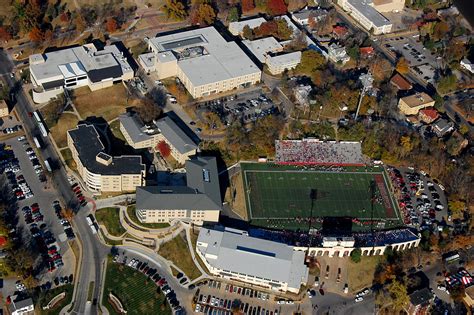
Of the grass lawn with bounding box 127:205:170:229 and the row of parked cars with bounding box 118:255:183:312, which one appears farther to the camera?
the grass lawn with bounding box 127:205:170:229

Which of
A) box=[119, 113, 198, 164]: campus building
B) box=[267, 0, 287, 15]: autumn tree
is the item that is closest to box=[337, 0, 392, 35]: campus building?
box=[267, 0, 287, 15]: autumn tree

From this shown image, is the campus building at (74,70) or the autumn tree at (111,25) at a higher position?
the autumn tree at (111,25)

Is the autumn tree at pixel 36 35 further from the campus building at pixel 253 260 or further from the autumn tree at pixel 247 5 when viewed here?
the campus building at pixel 253 260

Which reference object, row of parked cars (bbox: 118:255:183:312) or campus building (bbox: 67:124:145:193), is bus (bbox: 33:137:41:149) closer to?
campus building (bbox: 67:124:145:193)

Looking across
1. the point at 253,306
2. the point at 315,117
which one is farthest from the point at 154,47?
the point at 253,306

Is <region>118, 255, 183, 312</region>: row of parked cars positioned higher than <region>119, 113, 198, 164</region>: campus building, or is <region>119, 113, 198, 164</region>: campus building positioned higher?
<region>119, 113, 198, 164</region>: campus building

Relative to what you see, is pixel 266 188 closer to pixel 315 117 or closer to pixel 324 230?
pixel 324 230

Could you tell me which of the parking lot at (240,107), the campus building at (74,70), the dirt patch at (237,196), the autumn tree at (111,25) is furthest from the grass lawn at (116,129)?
the autumn tree at (111,25)

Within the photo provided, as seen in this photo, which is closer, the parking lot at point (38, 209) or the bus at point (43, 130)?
the parking lot at point (38, 209)
